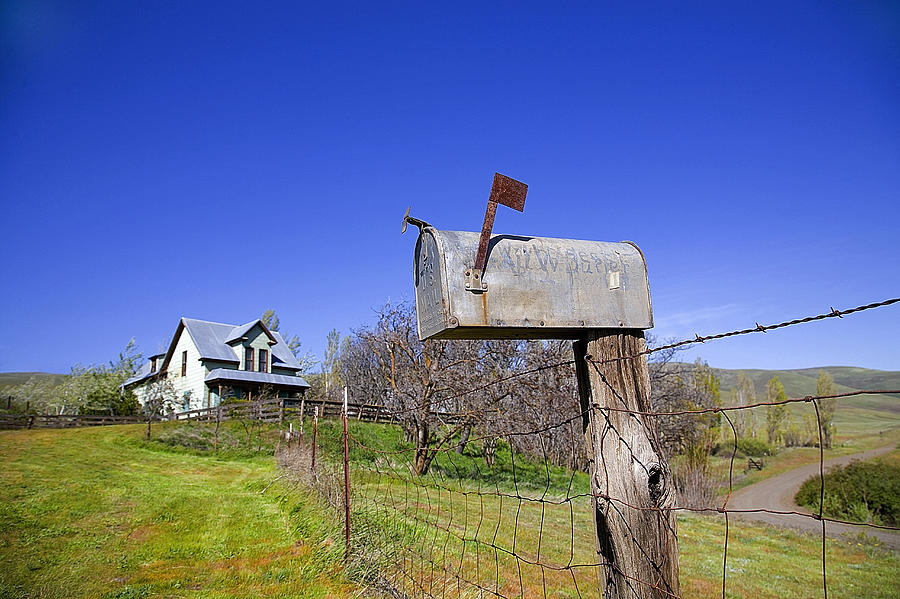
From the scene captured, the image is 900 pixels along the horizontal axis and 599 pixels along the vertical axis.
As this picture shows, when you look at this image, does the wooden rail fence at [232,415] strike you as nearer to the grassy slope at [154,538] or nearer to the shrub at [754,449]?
the grassy slope at [154,538]

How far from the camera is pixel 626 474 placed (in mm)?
1895

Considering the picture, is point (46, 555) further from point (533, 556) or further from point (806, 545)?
point (806, 545)

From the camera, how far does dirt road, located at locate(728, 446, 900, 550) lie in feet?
52.7

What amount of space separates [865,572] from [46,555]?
12.1m

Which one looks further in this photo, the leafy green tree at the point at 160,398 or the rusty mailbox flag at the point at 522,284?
the leafy green tree at the point at 160,398

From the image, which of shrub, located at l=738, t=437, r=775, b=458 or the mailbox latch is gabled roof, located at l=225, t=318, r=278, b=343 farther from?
the mailbox latch

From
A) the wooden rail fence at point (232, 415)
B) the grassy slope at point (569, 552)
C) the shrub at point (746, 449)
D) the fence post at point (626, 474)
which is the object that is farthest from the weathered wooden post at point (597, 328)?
the shrub at point (746, 449)

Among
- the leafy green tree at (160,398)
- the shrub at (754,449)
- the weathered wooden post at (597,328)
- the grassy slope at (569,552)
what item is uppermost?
the weathered wooden post at (597,328)

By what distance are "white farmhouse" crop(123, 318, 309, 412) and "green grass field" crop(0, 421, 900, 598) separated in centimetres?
1394

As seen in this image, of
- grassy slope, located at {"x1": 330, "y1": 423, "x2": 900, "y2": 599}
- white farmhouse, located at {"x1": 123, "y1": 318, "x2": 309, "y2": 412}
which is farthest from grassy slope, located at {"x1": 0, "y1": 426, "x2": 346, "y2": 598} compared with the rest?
white farmhouse, located at {"x1": 123, "y1": 318, "x2": 309, "y2": 412}

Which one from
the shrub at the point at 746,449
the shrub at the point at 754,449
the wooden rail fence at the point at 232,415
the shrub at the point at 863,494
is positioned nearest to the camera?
the shrub at the point at 863,494

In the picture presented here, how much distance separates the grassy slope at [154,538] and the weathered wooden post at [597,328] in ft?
9.58

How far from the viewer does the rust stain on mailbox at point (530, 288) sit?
189 cm

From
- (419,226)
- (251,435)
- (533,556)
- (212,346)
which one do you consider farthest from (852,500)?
(212,346)
